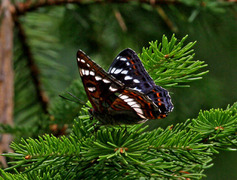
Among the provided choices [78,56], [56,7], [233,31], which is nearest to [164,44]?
[78,56]

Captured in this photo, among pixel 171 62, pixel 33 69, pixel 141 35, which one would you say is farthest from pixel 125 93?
pixel 141 35

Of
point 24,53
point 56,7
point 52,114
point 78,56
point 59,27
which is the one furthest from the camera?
point 59,27

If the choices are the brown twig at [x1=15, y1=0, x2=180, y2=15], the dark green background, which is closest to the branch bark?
the brown twig at [x1=15, y1=0, x2=180, y2=15]

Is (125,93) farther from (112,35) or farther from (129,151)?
(112,35)

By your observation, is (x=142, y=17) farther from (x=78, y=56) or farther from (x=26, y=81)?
(x=78, y=56)

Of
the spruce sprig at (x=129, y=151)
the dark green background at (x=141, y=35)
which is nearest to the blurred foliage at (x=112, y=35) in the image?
the dark green background at (x=141, y=35)

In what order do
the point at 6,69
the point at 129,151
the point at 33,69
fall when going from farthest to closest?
the point at 33,69 < the point at 6,69 < the point at 129,151
